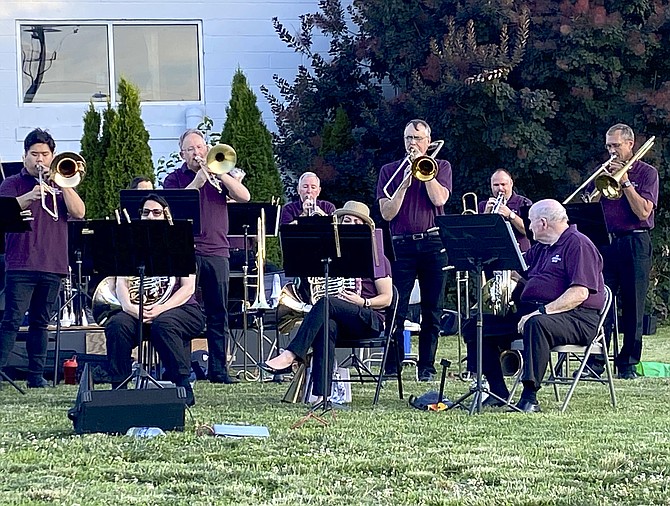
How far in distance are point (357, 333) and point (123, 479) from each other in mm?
3038

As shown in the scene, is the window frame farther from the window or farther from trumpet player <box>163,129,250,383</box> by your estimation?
trumpet player <box>163,129,250,383</box>

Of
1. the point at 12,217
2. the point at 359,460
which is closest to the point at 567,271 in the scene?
the point at 359,460

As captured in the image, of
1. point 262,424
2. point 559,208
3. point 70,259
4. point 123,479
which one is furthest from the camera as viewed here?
point 70,259

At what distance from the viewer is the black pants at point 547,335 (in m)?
7.75

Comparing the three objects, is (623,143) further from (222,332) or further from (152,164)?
(152,164)

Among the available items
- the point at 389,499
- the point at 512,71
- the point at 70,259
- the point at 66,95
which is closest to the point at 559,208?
the point at 389,499

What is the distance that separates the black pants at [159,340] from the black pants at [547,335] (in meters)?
2.34

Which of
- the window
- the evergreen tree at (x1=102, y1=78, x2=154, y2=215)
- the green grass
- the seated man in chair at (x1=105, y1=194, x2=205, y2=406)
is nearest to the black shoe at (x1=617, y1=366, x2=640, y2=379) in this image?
the green grass

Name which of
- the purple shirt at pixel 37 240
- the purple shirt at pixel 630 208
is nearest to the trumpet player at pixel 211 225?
the purple shirt at pixel 37 240

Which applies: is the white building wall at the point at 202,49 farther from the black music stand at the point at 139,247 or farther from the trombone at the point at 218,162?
the black music stand at the point at 139,247

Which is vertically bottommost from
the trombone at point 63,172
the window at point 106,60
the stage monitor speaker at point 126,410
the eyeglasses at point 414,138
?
the stage monitor speaker at point 126,410

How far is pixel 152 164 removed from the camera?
14750 millimetres

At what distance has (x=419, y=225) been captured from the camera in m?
9.61


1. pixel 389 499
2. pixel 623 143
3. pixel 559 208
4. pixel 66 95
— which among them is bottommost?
pixel 389 499
